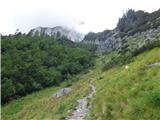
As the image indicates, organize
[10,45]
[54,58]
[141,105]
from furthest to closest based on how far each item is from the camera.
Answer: [54,58] → [10,45] → [141,105]

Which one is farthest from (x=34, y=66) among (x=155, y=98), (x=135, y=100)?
(x=155, y=98)

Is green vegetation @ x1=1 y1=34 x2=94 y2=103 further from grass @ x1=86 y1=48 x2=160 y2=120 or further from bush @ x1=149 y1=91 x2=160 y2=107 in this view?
bush @ x1=149 y1=91 x2=160 y2=107

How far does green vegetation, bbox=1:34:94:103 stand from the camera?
80.4 meters

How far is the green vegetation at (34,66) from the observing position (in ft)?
264

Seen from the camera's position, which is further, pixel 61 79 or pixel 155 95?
pixel 61 79

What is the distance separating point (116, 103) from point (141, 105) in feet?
9.04

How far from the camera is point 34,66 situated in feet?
308

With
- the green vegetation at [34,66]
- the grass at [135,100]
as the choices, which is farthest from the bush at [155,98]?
the green vegetation at [34,66]

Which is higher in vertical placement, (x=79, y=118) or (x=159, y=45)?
(x=159, y=45)

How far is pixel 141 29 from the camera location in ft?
438

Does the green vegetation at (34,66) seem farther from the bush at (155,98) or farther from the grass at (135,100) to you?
the bush at (155,98)

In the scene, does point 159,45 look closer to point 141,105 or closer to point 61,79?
point 141,105

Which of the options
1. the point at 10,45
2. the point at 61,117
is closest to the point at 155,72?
the point at 61,117

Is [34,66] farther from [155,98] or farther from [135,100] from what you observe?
[155,98]
